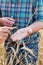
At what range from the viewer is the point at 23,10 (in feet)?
7.52

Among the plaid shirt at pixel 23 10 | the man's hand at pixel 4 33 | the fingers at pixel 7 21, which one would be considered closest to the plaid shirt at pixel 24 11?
the plaid shirt at pixel 23 10

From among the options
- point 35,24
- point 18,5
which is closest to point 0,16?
point 18,5

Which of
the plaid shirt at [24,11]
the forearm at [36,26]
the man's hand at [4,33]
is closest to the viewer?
the man's hand at [4,33]

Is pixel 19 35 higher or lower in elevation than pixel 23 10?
lower

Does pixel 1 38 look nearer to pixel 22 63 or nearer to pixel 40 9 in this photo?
pixel 22 63

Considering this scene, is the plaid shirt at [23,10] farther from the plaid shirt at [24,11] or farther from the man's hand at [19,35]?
the man's hand at [19,35]

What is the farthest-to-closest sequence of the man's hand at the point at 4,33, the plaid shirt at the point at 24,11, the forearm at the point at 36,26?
the plaid shirt at the point at 24,11 → the forearm at the point at 36,26 → the man's hand at the point at 4,33

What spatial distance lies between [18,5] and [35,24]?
20cm

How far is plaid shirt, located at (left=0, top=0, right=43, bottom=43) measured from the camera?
2266mm

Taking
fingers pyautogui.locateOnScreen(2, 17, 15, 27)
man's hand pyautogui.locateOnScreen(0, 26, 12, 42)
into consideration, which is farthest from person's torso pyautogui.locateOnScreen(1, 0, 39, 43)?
man's hand pyautogui.locateOnScreen(0, 26, 12, 42)

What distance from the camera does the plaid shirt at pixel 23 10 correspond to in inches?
89.2

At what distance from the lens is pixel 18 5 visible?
7.50 ft

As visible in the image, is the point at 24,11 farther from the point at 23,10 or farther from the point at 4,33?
the point at 4,33

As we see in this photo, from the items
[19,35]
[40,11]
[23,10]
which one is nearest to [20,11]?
[23,10]
